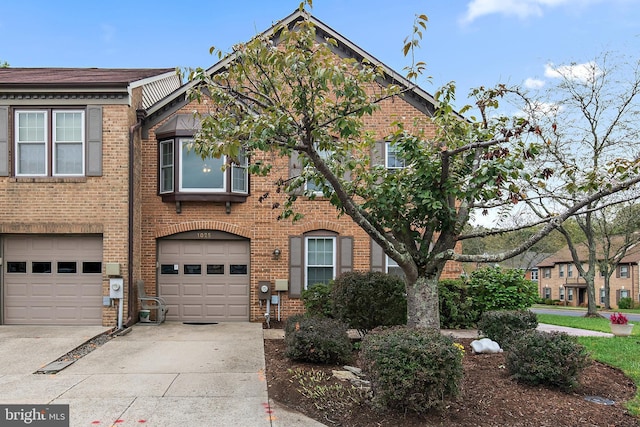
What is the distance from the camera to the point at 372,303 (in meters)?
9.37

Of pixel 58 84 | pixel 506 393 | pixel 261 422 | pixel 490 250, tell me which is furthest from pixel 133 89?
pixel 490 250

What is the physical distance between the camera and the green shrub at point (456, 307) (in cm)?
1201

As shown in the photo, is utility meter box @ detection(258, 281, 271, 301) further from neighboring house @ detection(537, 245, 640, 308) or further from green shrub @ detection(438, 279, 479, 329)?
neighboring house @ detection(537, 245, 640, 308)

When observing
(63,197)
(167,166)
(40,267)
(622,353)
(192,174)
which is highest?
(167,166)

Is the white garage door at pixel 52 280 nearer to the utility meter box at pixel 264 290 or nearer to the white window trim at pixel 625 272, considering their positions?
the utility meter box at pixel 264 290

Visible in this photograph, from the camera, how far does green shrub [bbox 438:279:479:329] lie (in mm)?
12008

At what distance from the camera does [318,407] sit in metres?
5.81

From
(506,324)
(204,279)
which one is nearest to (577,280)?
(506,324)

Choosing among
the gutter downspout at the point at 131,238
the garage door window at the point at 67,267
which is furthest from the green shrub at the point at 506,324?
the garage door window at the point at 67,267

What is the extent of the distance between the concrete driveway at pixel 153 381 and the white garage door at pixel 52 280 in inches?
45.0

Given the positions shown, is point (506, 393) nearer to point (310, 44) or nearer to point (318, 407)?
point (318, 407)

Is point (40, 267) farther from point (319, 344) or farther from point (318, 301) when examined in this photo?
point (319, 344)

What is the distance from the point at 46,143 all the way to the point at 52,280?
→ 3375 millimetres

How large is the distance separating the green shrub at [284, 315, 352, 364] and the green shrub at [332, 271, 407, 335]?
48.1 inches
